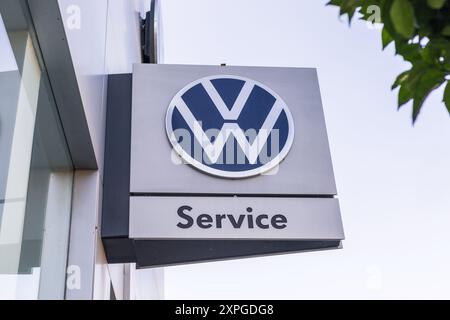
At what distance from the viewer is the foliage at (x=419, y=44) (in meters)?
1.21

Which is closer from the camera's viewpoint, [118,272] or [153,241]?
[153,241]

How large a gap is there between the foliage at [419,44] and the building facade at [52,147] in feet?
5.53

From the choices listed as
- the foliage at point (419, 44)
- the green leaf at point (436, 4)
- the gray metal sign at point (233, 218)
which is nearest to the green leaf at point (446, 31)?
the foliage at point (419, 44)

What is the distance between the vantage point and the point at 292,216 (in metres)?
3.88

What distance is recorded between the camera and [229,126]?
4.13m

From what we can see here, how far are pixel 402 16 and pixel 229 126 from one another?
9.89 ft

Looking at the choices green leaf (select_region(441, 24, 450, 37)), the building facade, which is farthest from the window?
green leaf (select_region(441, 24, 450, 37))

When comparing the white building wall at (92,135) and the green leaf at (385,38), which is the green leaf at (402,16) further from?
the white building wall at (92,135)

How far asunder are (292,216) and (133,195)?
88cm

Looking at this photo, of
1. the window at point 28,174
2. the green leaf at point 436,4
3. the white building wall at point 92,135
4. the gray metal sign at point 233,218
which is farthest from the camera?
the gray metal sign at point 233,218

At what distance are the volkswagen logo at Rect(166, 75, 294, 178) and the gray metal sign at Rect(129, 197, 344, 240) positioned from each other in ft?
0.66

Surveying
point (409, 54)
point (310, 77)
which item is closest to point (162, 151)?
point (310, 77)

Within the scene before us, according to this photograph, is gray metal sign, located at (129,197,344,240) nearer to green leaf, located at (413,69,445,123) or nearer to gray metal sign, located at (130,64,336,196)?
gray metal sign, located at (130,64,336,196)

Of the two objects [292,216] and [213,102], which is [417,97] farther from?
[213,102]
